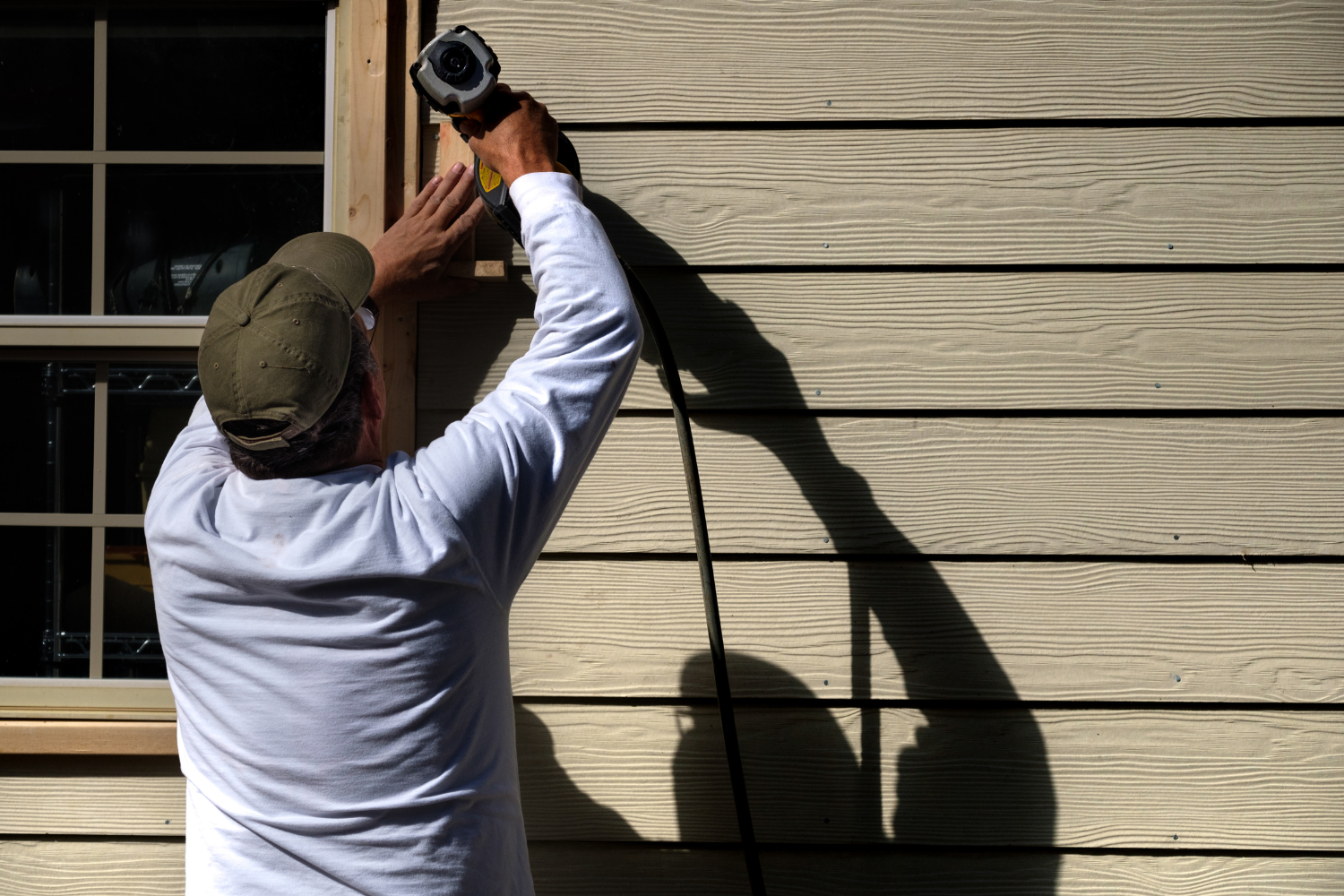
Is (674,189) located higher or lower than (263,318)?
higher

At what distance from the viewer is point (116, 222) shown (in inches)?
58.7

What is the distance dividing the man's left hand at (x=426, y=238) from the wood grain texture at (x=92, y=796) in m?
A: 0.87

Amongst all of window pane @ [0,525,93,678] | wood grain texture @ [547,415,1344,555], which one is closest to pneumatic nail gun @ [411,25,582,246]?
wood grain texture @ [547,415,1344,555]

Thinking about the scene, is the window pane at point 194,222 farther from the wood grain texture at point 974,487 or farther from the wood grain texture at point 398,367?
the wood grain texture at point 974,487

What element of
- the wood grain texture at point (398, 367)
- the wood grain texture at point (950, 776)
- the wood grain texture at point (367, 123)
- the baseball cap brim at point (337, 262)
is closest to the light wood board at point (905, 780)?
the wood grain texture at point (950, 776)

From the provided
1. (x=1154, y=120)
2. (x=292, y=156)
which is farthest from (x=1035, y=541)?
(x=292, y=156)

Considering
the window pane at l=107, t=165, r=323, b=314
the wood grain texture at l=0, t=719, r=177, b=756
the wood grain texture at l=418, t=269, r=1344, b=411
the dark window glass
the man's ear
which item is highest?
the dark window glass

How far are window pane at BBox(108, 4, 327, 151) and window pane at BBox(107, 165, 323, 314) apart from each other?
0.05 metres

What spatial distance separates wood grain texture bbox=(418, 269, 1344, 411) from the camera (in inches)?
55.3

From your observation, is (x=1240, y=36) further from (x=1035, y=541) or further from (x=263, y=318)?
(x=263, y=318)

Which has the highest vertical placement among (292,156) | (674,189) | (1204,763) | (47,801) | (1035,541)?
(292,156)

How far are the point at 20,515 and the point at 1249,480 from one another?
206 centimetres

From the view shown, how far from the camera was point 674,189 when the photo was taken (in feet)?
4.71

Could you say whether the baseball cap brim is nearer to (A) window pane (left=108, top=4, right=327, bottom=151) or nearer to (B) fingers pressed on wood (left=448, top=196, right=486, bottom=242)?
(B) fingers pressed on wood (left=448, top=196, right=486, bottom=242)
